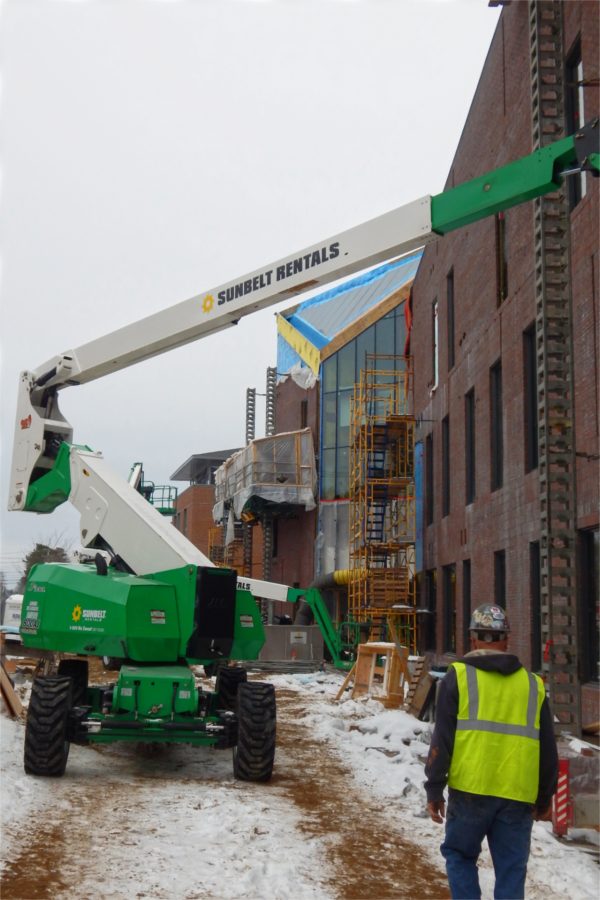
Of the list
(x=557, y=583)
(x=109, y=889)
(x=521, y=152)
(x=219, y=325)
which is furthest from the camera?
(x=521, y=152)

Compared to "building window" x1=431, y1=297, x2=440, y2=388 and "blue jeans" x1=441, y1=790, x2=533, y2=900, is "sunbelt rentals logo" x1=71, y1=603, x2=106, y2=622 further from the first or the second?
"building window" x1=431, y1=297, x2=440, y2=388

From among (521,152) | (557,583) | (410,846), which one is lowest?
(410,846)

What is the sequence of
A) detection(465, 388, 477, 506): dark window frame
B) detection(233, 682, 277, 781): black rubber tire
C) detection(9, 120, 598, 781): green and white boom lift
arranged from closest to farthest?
detection(9, 120, 598, 781): green and white boom lift, detection(233, 682, 277, 781): black rubber tire, detection(465, 388, 477, 506): dark window frame

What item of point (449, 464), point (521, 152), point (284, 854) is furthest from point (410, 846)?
point (449, 464)

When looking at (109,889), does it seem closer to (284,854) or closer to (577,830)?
(284,854)

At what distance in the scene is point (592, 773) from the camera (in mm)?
7809

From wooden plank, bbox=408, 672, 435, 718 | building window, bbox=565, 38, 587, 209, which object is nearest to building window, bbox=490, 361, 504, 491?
wooden plank, bbox=408, 672, 435, 718

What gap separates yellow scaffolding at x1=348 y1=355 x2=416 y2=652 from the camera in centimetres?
2816

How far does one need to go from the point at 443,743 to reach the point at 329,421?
110 ft

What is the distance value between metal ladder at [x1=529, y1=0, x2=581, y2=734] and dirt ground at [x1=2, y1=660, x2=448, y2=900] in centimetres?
359

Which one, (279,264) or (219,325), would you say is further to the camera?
(219,325)

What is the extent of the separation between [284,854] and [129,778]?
345 cm

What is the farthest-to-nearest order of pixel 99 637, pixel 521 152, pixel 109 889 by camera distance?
pixel 521 152, pixel 99 637, pixel 109 889

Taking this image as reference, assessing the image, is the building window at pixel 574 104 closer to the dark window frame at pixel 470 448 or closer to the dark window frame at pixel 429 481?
the dark window frame at pixel 470 448
